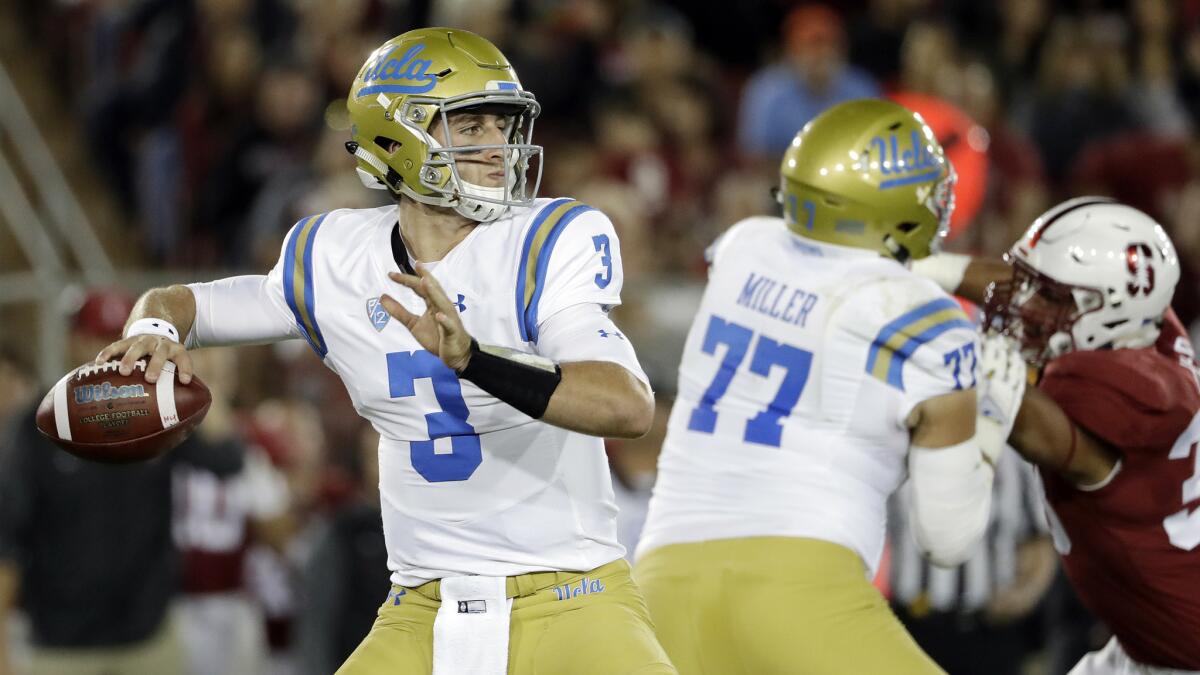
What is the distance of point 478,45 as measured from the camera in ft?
12.9

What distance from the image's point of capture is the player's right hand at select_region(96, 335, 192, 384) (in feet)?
12.0

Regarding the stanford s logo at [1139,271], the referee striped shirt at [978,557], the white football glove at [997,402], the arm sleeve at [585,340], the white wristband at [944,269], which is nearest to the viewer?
the arm sleeve at [585,340]

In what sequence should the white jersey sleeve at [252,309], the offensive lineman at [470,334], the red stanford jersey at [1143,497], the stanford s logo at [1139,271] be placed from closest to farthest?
the offensive lineman at [470,334], the white jersey sleeve at [252,309], the red stanford jersey at [1143,497], the stanford s logo at [1139,271]

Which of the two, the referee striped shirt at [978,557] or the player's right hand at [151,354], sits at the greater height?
the player's right hand at [151,354]

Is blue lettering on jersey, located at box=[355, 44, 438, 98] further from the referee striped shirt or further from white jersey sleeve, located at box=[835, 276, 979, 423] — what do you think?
the referee striped shirt

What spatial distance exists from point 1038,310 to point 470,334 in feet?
5.70

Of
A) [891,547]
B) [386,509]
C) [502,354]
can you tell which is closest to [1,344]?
[891,547]

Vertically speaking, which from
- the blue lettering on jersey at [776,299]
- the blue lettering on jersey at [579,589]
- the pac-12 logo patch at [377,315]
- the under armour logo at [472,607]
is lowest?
the under armour logo at [472,607]

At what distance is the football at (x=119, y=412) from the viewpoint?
3.65 m

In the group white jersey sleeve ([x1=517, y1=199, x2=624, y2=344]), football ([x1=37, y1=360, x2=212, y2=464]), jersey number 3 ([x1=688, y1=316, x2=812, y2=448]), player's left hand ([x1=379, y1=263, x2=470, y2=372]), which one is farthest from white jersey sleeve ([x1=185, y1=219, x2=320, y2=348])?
jersey number 3 ([x1=688, y1=316, x2=812, y2=448])

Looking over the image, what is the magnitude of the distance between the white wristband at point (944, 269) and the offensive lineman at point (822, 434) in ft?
1.73

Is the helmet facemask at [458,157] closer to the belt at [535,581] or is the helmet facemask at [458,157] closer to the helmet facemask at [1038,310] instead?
the belt at [535,581]

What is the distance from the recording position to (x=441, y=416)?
3.70 metres

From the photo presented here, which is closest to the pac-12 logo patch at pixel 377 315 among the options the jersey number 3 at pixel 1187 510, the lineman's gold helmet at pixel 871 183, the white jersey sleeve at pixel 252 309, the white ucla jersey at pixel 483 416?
the white ucla jersey at pixel 483 416
